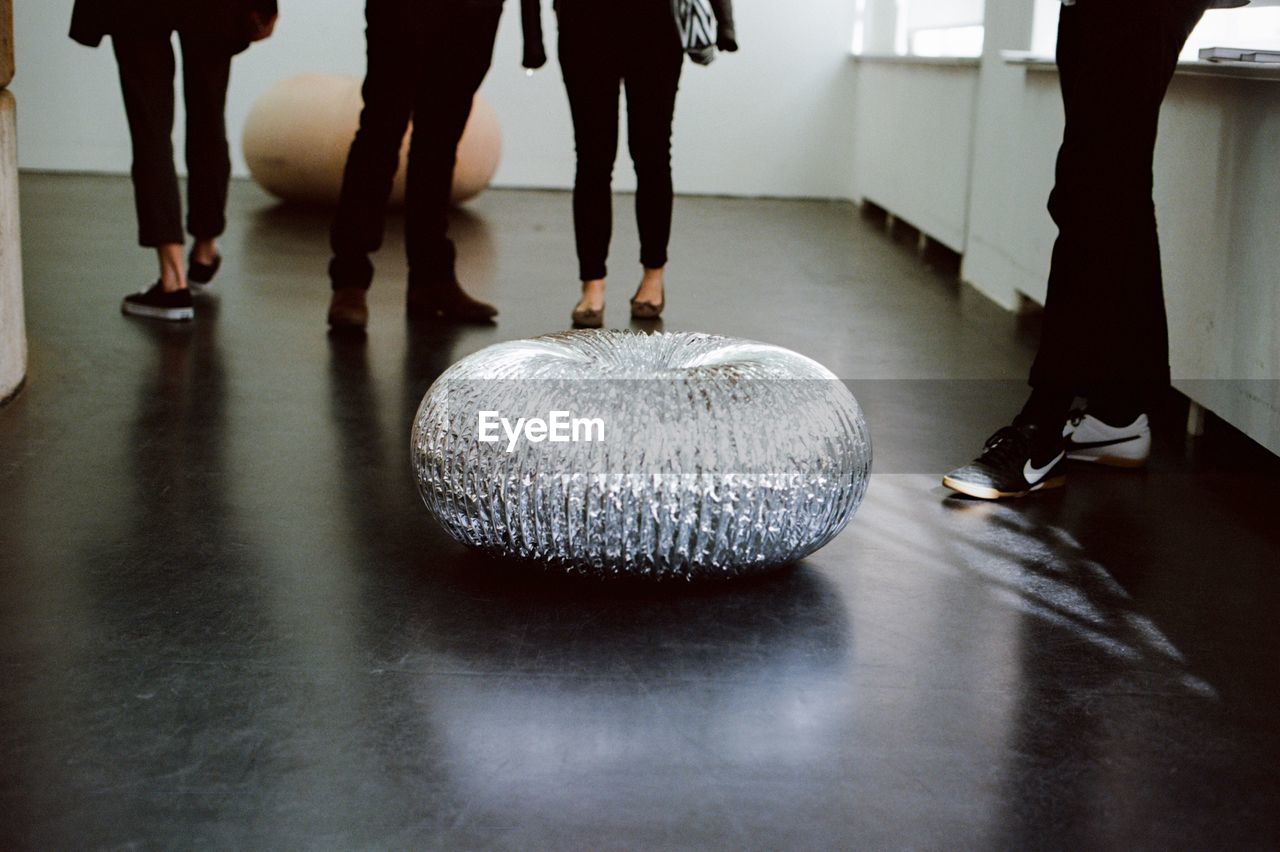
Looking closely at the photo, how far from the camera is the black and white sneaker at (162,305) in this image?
3.69 meters

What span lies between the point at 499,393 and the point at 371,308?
2.16 m

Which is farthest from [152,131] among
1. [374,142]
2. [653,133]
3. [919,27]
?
[919,27]

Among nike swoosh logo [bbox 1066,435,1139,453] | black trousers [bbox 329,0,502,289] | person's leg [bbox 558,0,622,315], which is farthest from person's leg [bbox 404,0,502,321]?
nike swoosh logo [bbox 1066,435,1139,453]

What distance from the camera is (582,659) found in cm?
165

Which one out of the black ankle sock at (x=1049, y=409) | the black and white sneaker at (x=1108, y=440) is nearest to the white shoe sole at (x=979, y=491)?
the black ankle sock at (x=1049, y=409)

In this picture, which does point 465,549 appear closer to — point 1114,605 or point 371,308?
point 1114,605

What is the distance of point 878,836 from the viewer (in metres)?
1.28

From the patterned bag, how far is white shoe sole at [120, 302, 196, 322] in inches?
56.4

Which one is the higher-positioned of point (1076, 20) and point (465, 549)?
point (1076, 20)

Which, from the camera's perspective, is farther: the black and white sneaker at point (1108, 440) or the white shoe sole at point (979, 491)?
the black and white sneaker at point (1108, 440)

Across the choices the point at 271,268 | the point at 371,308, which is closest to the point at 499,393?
the point at 371,308

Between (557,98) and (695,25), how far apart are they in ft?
14.9

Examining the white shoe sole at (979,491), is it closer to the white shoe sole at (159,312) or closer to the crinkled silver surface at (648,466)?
the crinkled silver surface at (648,466)

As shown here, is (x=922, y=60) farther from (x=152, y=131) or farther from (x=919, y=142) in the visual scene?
(x=152, y=131)
